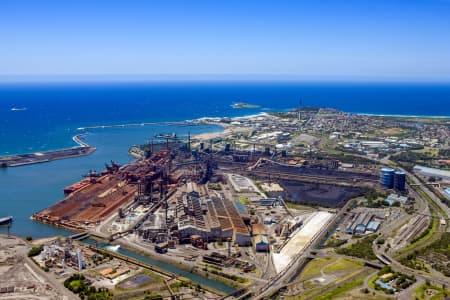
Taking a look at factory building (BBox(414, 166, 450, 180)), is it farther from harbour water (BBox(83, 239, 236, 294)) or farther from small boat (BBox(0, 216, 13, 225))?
small boat (BBox(0, 216, 13, 225))

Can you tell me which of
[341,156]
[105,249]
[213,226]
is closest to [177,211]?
[213,226]

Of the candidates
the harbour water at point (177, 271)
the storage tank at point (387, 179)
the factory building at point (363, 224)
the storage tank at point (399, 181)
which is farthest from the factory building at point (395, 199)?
the harbour water at point (177, 271)

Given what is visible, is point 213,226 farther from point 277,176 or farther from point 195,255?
point 277,176

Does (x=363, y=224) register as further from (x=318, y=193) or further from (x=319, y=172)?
(x=319, y=172)

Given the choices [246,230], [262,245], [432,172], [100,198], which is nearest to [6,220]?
[100,198]

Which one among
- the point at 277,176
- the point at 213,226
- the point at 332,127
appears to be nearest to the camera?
the point at 213,226

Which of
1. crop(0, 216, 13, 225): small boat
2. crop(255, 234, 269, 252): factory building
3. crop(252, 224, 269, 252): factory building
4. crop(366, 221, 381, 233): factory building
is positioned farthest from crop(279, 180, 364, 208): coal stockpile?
crop(0, 216, 13, 225): small boat

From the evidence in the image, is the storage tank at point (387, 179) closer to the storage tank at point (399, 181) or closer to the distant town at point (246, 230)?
the distant town at point (246, 230)
